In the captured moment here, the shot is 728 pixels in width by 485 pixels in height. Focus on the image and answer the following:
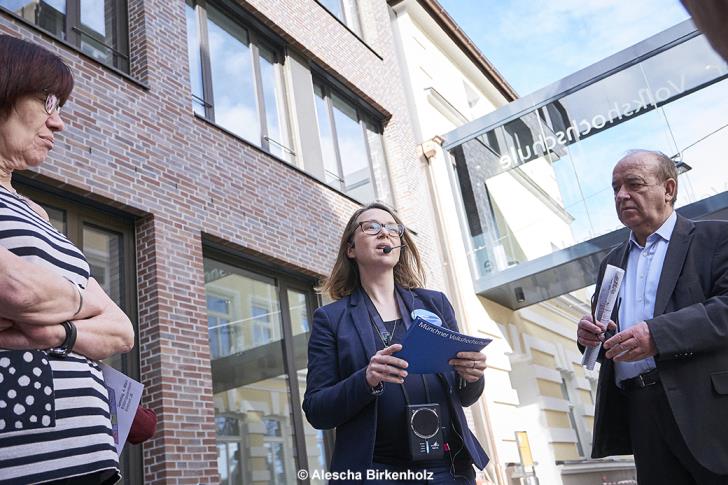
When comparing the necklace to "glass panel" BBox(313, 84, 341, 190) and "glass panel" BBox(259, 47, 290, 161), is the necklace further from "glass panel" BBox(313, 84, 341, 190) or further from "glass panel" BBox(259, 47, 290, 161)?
"glass panel" BBox(313, 84, 341, 190)

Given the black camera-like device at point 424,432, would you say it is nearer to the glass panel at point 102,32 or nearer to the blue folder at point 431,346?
the blue folder at point 431,346

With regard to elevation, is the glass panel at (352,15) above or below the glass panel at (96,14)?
above

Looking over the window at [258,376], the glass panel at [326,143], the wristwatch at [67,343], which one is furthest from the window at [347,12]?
the wristwatch at [67,343]

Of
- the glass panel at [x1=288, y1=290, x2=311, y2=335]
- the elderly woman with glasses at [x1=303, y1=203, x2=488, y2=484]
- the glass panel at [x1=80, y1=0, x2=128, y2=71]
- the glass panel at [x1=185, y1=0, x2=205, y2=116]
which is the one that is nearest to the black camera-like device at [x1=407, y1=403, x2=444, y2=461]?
the elderly woman with glasses at [x1=303, y1=203, x2=488, y2=484]

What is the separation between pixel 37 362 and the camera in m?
1.53

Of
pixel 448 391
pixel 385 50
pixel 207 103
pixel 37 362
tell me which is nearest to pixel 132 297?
pixel 207 103

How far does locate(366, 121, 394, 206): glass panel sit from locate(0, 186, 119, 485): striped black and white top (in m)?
9.58

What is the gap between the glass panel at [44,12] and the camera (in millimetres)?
5902

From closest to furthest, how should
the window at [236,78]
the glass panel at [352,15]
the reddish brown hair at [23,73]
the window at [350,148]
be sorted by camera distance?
the reddish brown hair at [23,73]
the window at [236,78]
the window at [350,148]
the glass panel at [352,15]

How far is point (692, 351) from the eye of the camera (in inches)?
101

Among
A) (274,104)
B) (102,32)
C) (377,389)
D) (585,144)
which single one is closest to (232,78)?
(274,104)

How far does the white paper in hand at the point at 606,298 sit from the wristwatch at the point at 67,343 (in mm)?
2140

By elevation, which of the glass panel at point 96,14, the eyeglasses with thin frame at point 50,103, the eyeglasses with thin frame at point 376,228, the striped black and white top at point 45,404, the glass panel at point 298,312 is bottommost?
the striped black and white top at point 45,404

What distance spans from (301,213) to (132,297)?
2962 millimetres
